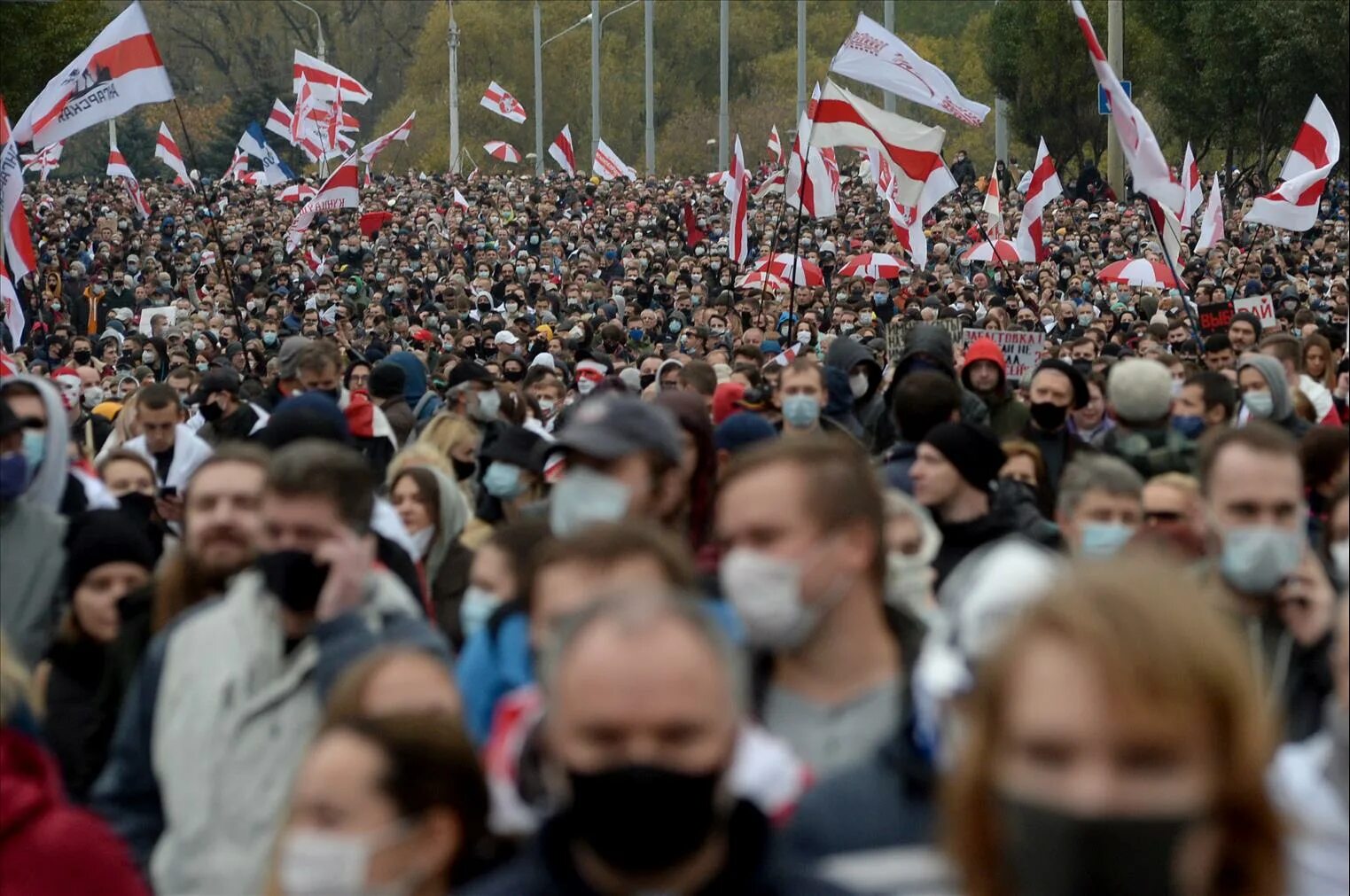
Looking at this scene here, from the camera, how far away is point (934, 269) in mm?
33875

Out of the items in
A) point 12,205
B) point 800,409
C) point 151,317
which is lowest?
point 151,317

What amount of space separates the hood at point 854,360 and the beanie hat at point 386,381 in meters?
2.10

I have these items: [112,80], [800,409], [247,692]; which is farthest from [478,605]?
[112,80]

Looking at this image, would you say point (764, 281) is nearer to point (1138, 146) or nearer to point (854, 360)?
point (1138, 146)

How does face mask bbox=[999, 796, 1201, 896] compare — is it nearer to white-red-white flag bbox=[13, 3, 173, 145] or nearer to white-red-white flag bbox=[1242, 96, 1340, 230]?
white-red-white flag bbox=[13, 3, 173, 145]

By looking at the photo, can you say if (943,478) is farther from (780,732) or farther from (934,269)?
(934,269)

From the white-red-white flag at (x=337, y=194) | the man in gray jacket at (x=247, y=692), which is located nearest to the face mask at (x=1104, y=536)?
the man in gray jacket at (x=247, y=692)

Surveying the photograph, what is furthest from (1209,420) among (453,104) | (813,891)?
(453,104)

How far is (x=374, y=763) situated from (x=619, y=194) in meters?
53.7

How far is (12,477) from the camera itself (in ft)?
21.5

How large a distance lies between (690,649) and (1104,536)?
3.18m

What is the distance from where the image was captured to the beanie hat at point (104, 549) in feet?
19.2

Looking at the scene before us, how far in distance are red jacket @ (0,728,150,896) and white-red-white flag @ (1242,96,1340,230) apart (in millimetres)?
15530

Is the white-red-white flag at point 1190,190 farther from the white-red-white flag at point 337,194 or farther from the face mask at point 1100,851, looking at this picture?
the face mask at point 1100,851
